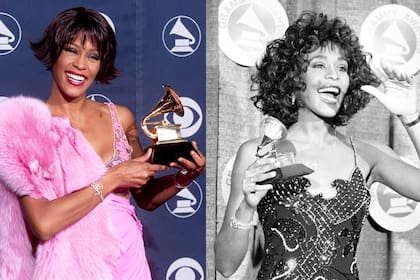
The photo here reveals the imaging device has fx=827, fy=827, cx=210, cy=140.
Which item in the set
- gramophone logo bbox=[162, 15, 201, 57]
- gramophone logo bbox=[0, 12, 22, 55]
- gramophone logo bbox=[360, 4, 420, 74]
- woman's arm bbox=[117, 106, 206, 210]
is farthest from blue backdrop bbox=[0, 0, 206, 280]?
gramophone logo bbox=[360, 4, 420, 74]

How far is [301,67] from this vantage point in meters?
2.29

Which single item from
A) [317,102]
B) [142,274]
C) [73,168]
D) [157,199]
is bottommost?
[142,274]

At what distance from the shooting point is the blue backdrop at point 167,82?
2830mm

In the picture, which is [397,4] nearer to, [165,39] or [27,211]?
[165,39]

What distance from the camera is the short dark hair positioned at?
234cm

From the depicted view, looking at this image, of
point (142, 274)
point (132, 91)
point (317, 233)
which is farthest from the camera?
point (132, 91)

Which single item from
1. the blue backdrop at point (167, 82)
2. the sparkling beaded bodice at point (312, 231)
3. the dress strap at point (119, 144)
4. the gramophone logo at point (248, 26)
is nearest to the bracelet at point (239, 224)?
the sparkling beaded bodice at point (312, 231)

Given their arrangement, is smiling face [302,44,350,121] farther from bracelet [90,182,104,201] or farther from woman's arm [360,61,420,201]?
bracelet [90,182,104,201]

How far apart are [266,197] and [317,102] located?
11.6 inches

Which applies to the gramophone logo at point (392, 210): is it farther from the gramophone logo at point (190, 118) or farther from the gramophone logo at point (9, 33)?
the gramophone logo at point (9, 33)

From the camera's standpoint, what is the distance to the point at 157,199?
2547 mm

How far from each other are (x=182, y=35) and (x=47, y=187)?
84 cm

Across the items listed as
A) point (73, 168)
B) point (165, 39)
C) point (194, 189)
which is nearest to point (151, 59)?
point (165, 39)

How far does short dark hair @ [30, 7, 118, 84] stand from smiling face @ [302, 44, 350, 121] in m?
0.58
